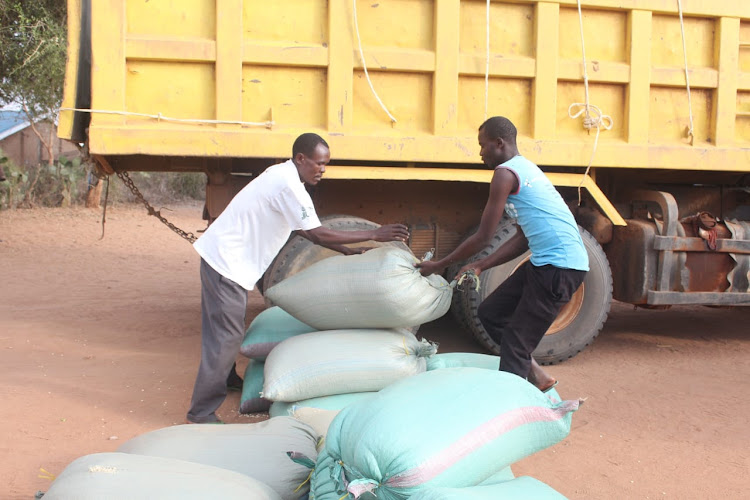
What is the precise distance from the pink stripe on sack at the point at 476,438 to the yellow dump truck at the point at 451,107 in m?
2.14

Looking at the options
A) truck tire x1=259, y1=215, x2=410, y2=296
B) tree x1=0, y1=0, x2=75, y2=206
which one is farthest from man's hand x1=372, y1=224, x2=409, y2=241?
tree x1=0, y1=0, x2=75, y2=206

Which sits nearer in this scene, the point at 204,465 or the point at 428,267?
the point at 204,465

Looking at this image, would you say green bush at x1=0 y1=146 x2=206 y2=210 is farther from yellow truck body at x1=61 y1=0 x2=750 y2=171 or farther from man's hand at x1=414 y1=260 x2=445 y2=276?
man's hand at x1=414 y1=260 x2=445 y2=276

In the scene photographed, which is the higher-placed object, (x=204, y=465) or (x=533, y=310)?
(x=533, y=310)

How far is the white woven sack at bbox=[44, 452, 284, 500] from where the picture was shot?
1.96m

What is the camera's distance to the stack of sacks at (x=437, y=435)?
2059 mm

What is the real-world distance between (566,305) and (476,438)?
263cm

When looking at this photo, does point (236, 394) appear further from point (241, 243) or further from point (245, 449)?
point (245, 449)

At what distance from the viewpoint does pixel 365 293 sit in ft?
11.3

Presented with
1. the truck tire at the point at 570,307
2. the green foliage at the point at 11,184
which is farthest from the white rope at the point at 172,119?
the green foliage at the point at 11,184

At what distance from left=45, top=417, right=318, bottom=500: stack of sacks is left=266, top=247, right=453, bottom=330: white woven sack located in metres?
0.80

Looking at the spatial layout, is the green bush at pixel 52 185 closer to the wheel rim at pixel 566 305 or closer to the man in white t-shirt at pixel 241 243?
the wheel rim at pixel 566 305

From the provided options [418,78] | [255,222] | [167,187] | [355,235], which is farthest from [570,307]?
[167,187]

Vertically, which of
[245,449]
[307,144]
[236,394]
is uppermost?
[307,144]
